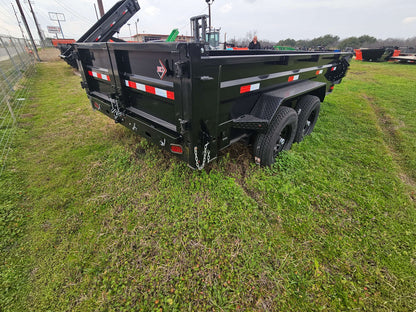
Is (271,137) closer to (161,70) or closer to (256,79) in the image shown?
(256,79)

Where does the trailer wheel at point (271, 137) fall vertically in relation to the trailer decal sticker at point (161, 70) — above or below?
below

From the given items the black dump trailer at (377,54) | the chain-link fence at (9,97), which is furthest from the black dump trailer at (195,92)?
the black dump trailer at (377,54)

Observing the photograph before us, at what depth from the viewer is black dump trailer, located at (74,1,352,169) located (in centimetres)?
178

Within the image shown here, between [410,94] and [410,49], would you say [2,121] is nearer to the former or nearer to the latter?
[410,94]

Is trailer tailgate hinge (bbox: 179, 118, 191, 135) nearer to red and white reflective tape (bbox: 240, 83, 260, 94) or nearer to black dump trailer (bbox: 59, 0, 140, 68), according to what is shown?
red and white reflective tape (bbox: 240, 83, 260, 94)

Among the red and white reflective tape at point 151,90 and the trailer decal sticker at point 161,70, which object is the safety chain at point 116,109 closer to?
the red and white reflective tape at point 151,90

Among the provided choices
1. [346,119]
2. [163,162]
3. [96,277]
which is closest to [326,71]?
[346,119]

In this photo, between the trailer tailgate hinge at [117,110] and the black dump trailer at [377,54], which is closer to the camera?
the trailer tailgate hinge at [117,110]

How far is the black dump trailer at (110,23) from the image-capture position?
11.0 ft

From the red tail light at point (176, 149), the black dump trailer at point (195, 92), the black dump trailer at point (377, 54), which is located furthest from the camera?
the black dump trailer at point (377, 54)

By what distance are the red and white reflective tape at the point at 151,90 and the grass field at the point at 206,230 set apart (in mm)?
1117

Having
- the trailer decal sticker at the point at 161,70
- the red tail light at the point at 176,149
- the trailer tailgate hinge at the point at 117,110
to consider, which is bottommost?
the red tail light at the point at 176,149

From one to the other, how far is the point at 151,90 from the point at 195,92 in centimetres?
72

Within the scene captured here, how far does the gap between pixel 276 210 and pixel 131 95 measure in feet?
7.97
